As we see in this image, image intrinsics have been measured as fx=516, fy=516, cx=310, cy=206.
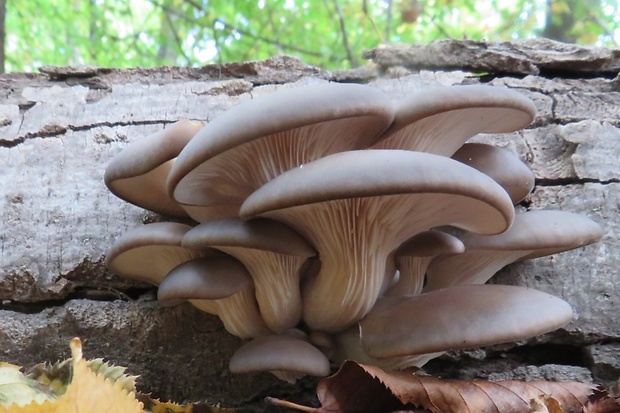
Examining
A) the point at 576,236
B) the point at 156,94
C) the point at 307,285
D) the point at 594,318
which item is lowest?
the point at 594,318

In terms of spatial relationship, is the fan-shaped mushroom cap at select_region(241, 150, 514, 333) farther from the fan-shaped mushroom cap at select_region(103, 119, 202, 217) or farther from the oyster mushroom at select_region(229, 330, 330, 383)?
the fan-shaped mushroom cap at select_region(103, 119, 202, 217)

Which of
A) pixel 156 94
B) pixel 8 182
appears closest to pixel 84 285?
pixel 8 182

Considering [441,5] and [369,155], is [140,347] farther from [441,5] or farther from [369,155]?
[441,5]

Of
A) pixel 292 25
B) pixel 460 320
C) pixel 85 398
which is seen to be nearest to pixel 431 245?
pixel 460 320

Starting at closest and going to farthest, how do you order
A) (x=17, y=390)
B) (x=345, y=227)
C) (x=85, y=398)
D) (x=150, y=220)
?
(x=85, y=398), (x=17, y=390), (x=345, y=227), (x=150, y=220)

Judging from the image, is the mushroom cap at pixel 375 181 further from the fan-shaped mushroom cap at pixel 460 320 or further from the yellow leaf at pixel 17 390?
the yellow leaf at pixel 17 390

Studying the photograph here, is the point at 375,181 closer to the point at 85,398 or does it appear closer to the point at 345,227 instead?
the point at 345,227

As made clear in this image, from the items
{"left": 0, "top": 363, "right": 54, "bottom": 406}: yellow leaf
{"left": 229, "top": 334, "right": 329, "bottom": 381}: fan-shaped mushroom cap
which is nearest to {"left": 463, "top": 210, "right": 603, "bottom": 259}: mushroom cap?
{"left": 229, "top": 334, "right": 329, "bottom": 381}: fan-shaped mushroom cap
